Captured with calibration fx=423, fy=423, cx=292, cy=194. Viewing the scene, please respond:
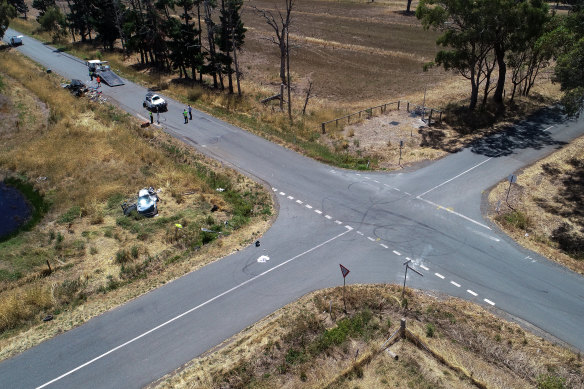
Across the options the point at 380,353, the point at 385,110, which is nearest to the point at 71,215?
the point at 380,353

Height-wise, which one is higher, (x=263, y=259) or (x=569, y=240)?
(x=569, y=240)

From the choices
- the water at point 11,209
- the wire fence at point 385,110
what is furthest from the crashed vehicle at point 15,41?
the wire fence at point 385,110

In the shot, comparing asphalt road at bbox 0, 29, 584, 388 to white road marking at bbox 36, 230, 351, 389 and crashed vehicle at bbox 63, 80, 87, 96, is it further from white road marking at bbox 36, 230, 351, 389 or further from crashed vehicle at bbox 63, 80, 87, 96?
crashed vehicle at bbox 63, 80, 87, 96

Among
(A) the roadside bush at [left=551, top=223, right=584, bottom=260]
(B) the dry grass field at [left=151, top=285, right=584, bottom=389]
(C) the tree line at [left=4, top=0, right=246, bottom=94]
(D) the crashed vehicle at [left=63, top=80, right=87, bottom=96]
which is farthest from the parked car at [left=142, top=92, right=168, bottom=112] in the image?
(A) the roadside bush at [left=551, top=223, right=584, bottom=260]

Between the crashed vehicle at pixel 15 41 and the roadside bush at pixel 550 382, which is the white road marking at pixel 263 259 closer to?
the roadside bush at pixel 550 382

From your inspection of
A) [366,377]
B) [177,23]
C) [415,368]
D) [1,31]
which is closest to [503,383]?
[415,368]

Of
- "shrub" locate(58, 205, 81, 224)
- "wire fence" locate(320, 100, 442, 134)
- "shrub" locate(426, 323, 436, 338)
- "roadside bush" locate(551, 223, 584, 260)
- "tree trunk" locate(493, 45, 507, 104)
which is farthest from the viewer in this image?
"tree trunk" locate(493, 45, 507, 104)

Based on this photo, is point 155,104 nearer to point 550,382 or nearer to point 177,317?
point 177,317
